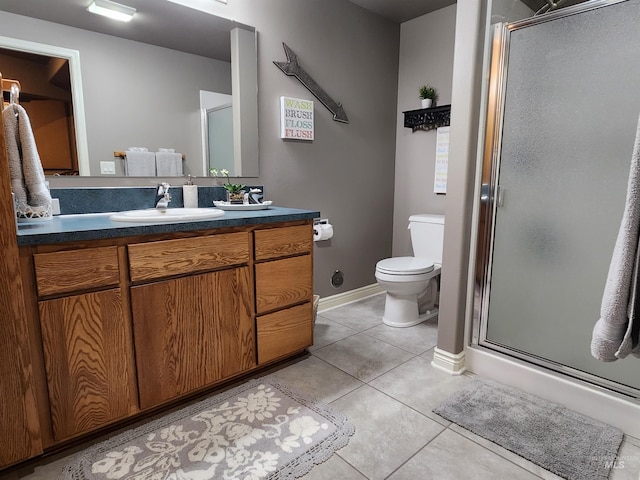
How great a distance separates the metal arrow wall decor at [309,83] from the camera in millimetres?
2543

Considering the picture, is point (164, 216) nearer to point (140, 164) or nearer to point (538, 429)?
point (140, 164)

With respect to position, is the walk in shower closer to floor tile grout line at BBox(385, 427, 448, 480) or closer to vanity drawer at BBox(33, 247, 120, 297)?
floor tile grout line at BBox(385, 427, 448, 480)

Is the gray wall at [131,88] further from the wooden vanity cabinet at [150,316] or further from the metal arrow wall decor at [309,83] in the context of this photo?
the wooden vanity cabinet at [150,316]

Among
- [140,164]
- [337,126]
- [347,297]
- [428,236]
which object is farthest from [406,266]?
[140,164]

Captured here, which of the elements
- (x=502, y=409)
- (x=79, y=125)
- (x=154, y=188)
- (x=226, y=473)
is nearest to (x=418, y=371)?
(x=502, y=409)

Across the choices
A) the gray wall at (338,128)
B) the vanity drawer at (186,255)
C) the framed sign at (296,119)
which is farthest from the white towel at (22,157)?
the framed sign at (296,119)

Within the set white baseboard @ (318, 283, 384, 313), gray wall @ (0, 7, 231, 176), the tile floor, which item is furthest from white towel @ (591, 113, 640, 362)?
white baseboard @ (318, 283, 384, 313)

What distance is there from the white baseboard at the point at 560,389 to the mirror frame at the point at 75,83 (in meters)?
2.23

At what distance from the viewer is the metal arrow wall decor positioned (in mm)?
2543

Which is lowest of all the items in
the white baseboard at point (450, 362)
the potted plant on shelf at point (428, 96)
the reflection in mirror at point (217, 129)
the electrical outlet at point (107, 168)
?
the white baseboard at point (450, 362)

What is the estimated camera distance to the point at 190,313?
5.51 feet

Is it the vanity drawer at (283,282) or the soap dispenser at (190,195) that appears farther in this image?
the soap dispenser at (190,195)

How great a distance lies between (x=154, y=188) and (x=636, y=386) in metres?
2.44

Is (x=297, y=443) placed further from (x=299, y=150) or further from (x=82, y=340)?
(x=299, y=150)
